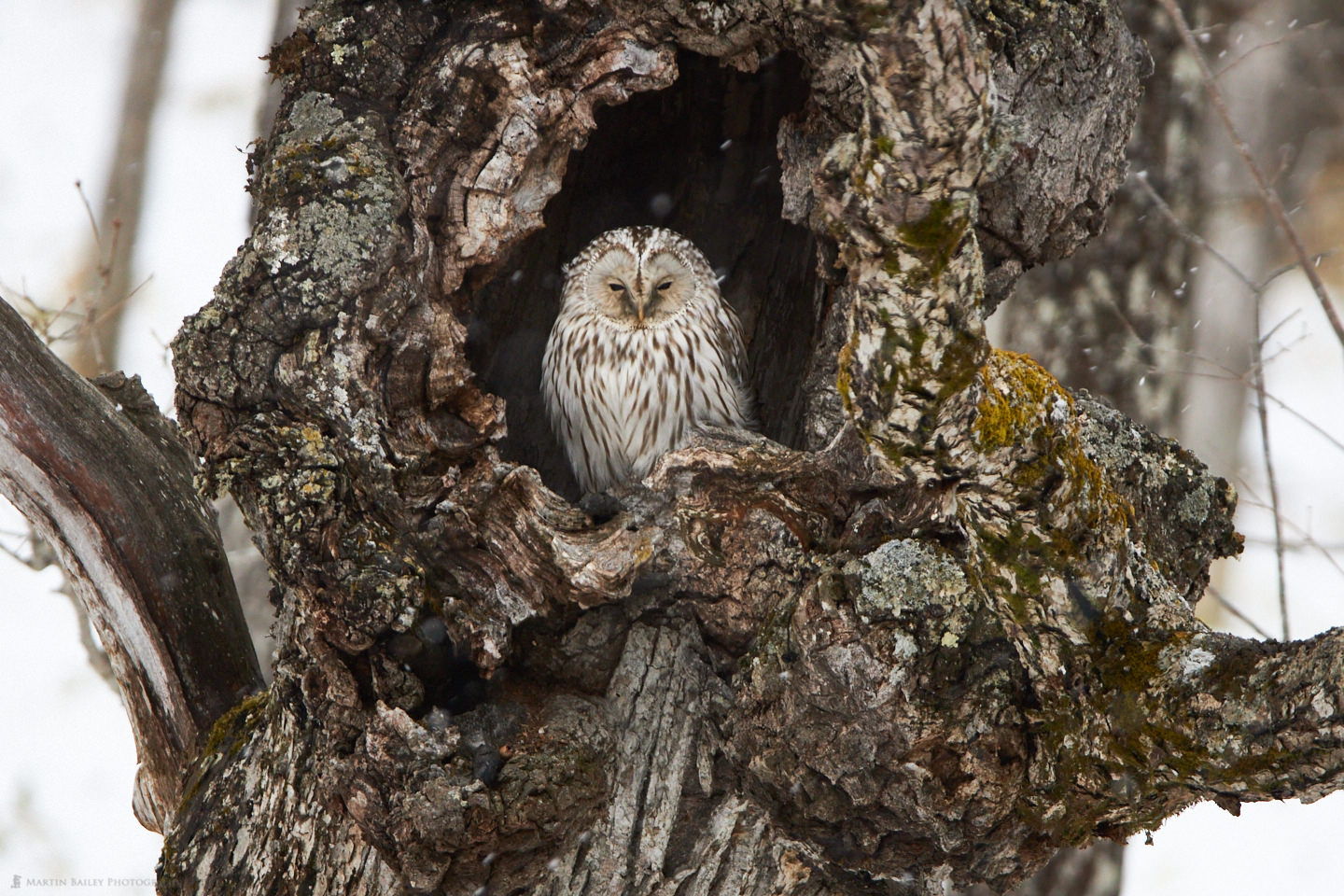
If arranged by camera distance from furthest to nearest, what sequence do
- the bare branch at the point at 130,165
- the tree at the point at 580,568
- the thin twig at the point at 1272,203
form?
1. the bare branch at the point at 130,165
2. the thin twig at the point at 1272,203
3. the tree at the point at 580,568

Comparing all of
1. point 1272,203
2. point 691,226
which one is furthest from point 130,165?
point 1272,203

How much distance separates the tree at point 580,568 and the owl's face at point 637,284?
2.77 ft

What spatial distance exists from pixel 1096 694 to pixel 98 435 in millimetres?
2644

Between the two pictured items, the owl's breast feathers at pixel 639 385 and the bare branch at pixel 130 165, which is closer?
the owl's breast feathers at pixel 639 385

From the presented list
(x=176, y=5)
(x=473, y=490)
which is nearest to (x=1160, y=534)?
(x=473, y=490)

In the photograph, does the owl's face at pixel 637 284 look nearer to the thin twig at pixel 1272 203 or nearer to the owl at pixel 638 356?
the owl at pixel 638 356

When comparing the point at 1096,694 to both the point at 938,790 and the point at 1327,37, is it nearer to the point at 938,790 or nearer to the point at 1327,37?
the point at 938,790

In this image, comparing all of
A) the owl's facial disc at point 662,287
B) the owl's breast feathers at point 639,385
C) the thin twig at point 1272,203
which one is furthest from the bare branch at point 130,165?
the thin twig at point 1272,203

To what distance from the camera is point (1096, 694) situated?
232 centimetres

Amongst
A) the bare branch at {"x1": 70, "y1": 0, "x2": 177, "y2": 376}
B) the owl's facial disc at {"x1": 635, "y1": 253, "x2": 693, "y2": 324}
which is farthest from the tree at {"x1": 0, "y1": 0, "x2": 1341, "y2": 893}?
the bare branch at {"x1": 70, "y1": 0, "x2": 177, "y2": 376}

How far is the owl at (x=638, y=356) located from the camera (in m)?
3.90

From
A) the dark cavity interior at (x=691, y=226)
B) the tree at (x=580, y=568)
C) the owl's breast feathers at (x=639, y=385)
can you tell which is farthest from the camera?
the owl's breast feathers at (x=639, y=385)

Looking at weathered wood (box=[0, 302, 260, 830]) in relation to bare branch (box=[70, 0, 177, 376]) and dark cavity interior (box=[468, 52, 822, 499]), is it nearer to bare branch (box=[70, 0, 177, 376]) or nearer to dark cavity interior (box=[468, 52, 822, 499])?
dark cavity interior (box=[468, 52, 822, 499])

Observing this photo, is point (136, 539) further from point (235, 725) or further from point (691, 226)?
point (691, 226)
